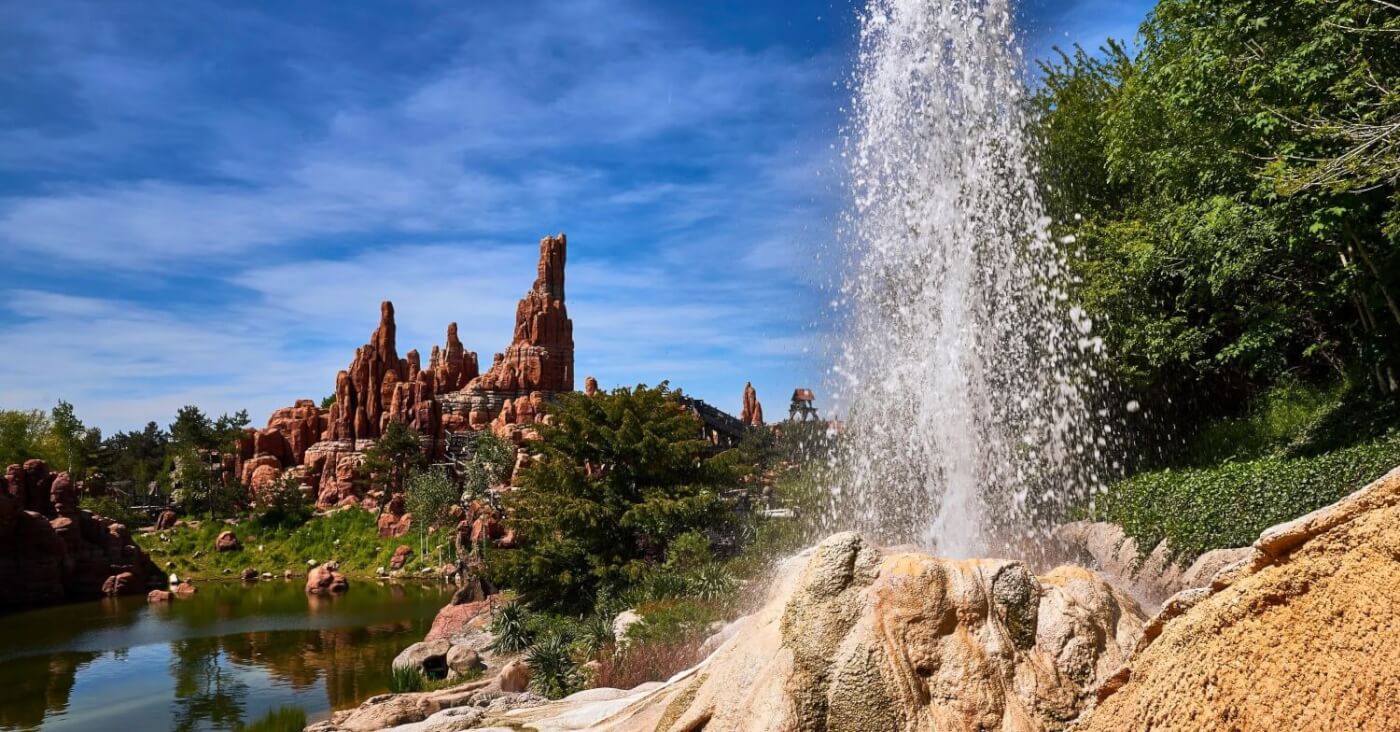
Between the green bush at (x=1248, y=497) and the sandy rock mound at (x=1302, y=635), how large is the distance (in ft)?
38.9

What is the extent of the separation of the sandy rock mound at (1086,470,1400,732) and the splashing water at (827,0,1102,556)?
11039 mm

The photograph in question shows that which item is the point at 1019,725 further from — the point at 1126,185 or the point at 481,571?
the point at 481,571

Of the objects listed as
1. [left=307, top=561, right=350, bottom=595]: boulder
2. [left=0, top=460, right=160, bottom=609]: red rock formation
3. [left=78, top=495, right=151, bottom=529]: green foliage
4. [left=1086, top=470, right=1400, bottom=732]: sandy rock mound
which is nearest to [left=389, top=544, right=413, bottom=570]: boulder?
[left=307, top=561, right=350, bottom=595]: boulder

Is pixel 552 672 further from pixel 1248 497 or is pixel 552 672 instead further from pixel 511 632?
pixel 1248 497

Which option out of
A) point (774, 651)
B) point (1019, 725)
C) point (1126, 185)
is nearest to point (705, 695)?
point (774, 651)

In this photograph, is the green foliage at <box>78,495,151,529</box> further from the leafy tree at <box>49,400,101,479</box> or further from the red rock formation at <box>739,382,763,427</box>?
the red rock formation at <box>739,382,763,427</box>

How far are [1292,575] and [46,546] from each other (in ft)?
201

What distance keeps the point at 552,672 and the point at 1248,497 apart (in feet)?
43.8

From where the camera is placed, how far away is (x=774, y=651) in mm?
5930

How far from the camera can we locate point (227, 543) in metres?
63.5

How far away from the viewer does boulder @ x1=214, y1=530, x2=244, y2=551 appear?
6332 centimetres

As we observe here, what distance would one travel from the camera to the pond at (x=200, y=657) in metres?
24.3

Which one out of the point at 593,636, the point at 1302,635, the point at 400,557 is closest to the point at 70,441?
the point at 400,557

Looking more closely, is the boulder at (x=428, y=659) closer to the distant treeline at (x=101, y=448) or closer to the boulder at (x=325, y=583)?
the boulder at (x=325, y=583)
